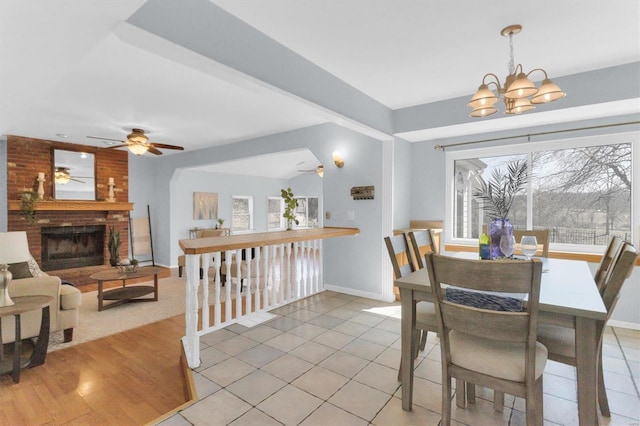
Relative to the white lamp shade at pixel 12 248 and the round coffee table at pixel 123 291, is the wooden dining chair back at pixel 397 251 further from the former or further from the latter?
the round coffee table at pixel 123 291

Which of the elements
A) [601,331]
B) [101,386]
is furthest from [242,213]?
[601,331]

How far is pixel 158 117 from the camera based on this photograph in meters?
4.02

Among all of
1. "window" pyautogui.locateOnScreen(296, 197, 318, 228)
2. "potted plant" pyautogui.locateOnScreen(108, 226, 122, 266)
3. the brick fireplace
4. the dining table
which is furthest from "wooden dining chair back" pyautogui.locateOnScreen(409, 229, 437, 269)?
"window" pyautogui.locateOnScreen(296, 197, 318, 228)

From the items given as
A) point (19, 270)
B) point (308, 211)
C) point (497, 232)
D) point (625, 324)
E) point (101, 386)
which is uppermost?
point (308, 211)

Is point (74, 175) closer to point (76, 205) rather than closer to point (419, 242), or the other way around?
point (76, 205)

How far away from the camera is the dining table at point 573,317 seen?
4.34ft

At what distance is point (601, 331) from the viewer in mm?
1357

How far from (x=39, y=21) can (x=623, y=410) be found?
3777 millimetres

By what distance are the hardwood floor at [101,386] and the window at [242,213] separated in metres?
5.30

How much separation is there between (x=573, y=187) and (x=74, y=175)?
7.72m

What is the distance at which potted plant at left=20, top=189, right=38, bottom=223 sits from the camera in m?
4.93

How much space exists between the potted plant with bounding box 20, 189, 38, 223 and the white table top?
19.9ft

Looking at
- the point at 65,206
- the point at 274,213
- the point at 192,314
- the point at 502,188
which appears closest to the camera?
the point at 192,314

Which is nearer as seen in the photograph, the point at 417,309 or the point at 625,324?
the point at 417,309
